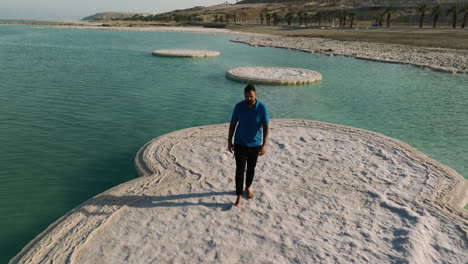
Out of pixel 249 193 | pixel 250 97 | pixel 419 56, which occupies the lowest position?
pixel 249 193

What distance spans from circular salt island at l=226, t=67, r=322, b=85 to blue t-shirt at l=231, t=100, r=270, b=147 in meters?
13.6

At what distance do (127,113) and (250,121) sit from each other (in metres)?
9.09

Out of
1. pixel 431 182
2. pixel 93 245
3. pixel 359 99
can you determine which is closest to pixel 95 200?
pixel 93 245

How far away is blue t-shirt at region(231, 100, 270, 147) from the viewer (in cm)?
559

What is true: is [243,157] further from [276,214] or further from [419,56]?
[419,56]

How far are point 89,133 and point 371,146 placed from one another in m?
9.13

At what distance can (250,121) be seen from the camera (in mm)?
5609

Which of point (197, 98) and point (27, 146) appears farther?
point (197, 98)

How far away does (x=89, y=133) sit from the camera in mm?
11055

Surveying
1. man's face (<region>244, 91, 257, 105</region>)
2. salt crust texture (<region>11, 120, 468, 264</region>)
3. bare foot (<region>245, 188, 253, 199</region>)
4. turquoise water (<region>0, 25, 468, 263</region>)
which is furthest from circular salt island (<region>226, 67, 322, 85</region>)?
man's face (<region>244, 91, 257, 105</region>)

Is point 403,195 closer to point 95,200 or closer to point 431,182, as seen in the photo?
point 431,182

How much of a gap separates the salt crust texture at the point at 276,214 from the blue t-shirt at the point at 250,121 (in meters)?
1.42

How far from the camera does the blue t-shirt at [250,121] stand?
559cm

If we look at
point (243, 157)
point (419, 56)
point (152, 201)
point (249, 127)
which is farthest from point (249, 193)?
point (419, 56)
